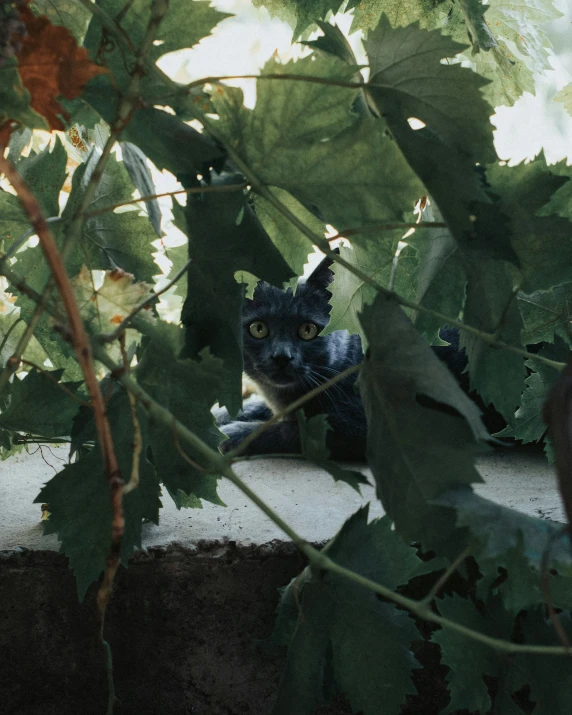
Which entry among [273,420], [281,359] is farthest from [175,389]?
[281,359]

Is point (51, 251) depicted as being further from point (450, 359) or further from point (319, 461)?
point (450, 359)

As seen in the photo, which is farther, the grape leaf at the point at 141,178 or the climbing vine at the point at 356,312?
the grape leaf at the point at 141,178

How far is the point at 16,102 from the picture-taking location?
42 centimetres

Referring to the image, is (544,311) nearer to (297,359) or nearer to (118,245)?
(118,245)

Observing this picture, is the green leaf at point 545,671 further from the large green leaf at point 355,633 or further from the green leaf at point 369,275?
the green leaf at point 369,275

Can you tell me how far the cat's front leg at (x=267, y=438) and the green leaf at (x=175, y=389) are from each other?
39.9 inches

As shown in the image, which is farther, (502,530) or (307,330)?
(307,330)


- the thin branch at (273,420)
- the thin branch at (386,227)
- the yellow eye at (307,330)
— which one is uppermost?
the thin branch at (386,227)

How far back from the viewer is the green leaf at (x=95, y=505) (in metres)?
0.58

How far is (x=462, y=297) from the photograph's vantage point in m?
0.62

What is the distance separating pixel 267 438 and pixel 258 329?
0.95 ft

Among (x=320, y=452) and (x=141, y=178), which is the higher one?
(x=141, y=178)

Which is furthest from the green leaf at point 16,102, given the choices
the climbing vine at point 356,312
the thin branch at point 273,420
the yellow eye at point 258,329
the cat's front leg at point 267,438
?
the yellow eye at point 258,329

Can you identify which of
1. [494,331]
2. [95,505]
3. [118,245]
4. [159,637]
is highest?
[118,245]
